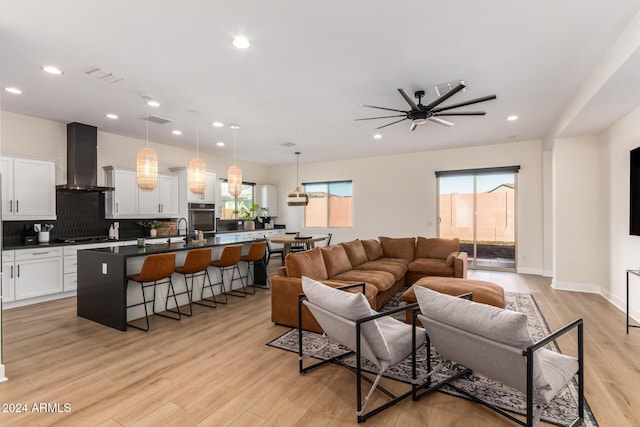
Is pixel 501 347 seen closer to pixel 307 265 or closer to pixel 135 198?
pixel 307 265

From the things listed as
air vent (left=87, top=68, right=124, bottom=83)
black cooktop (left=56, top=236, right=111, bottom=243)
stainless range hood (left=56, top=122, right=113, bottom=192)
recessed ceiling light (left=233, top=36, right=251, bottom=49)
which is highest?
recessed ceiling light (left=233, top=36, right=251, bottom=49)

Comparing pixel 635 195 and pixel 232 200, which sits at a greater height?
pixel 232 200

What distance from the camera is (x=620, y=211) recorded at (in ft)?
14.8

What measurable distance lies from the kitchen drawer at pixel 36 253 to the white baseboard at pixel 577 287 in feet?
27.3

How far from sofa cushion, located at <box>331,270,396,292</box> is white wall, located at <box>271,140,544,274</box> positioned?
13.0 ft

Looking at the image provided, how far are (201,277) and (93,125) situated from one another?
11.1 ft

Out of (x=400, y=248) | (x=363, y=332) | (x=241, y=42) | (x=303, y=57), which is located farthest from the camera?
Answer: (x=400, y=248)

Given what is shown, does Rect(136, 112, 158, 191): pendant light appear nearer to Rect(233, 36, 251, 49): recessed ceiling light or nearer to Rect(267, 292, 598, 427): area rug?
Rect(233, 36, 251, 49): recessed ceiling light

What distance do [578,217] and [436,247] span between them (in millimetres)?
2357

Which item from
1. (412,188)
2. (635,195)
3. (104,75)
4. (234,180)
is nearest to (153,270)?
(234,180)

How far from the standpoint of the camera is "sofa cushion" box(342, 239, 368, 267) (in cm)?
520

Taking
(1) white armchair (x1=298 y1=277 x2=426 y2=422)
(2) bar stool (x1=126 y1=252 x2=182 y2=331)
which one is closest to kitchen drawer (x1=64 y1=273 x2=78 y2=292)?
(2) bar stool (x1=126 y1=252 x2=182 y2=331)

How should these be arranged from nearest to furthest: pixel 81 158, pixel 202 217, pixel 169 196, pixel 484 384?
pixel 484 384 → pixel 81 158 → pixel 169 196 → pixel 202 217

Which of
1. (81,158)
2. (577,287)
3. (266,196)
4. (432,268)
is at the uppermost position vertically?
(81,158)
